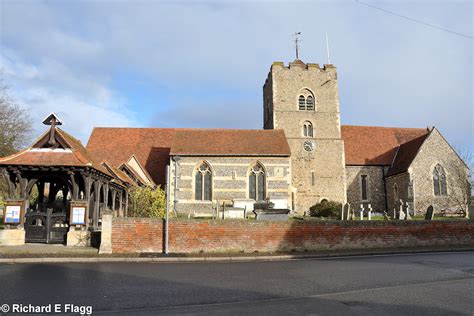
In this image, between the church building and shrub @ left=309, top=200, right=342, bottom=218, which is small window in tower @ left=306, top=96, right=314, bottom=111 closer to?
the church building

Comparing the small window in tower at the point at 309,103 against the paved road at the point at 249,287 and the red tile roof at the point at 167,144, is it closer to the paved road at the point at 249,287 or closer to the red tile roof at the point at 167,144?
the red tile roof at the point at 167,144

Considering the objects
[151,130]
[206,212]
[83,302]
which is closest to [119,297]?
[83,302]

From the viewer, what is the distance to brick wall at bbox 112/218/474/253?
14.7 metres

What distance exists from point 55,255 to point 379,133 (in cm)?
3361

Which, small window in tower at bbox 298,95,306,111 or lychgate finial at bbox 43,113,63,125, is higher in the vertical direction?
small window in tower at bbox 298,95,306,111

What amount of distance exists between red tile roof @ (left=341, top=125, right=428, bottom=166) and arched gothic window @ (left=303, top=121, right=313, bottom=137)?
453 centimetres

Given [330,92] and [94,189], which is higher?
[330,92]

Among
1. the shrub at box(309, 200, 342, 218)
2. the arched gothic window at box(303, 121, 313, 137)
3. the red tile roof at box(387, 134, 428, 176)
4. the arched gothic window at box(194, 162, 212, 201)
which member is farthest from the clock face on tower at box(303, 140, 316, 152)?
the arched gothic window at box(194, 162, 212, 201)

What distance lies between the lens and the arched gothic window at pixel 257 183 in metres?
29.2

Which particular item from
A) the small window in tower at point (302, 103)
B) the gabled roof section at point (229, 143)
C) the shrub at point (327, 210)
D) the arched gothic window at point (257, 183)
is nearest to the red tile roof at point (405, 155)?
the shrub at point (327, 210)

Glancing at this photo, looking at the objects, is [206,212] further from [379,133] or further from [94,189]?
[379,133]

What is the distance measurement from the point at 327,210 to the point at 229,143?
903 cm

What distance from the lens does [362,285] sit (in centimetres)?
864

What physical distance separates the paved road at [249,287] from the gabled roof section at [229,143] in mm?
17166
